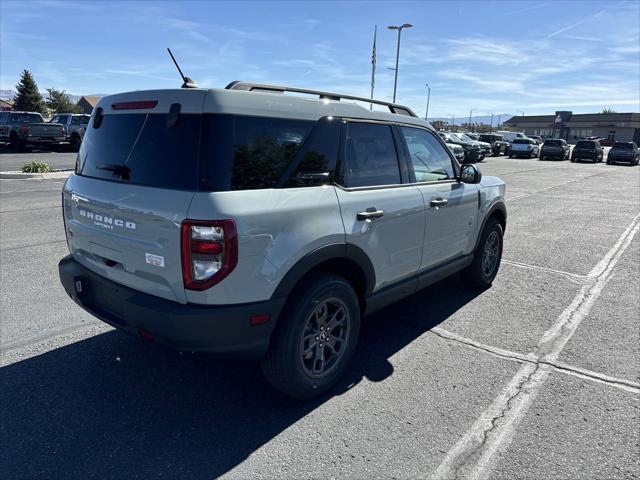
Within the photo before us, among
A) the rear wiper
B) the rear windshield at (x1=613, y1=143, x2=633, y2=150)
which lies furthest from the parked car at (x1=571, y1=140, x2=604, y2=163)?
the rear wiper

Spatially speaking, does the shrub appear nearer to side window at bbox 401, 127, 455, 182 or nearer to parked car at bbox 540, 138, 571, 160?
side window at bbox 401, 127, 455, 182

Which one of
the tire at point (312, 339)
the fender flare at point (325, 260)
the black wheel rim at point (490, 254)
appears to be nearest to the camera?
the fender flare at point (325, 260)

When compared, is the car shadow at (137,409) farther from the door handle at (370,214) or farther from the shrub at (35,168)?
the shrub at (35,168)

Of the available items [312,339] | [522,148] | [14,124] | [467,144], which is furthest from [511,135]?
[312,339]

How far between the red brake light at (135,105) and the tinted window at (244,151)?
477 millimetres

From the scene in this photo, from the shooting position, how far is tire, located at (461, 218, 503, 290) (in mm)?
5074

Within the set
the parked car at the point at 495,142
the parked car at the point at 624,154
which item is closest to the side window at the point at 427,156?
the parked car at the point at 624,154

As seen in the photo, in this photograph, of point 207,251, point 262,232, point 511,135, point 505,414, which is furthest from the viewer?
point 511,135

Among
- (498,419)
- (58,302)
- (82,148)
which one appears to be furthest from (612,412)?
(58,302)

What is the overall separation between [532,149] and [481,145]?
7.19m

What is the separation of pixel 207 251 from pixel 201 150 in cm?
55

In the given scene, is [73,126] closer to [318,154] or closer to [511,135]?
[318,154]

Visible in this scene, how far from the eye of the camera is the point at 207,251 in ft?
8.02

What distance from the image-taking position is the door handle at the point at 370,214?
319cm
